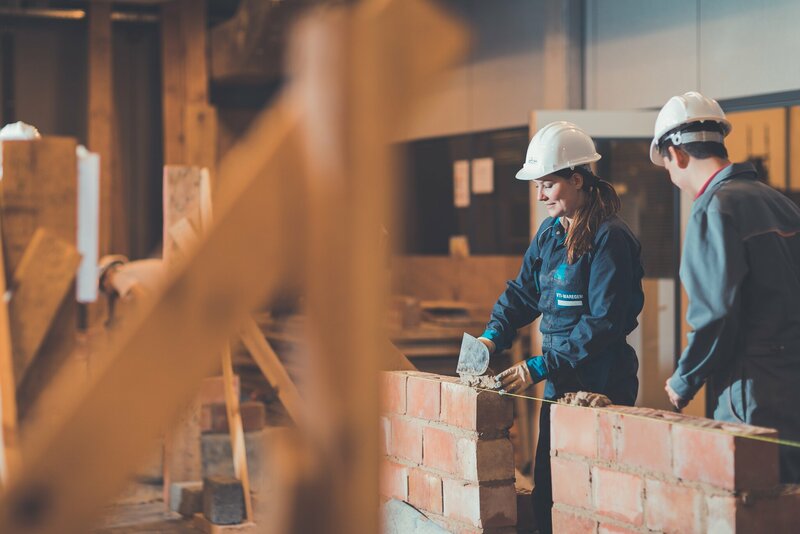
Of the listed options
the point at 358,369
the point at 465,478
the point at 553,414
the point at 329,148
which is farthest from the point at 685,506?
the point at 329,148

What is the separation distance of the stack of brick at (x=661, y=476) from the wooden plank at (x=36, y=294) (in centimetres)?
122

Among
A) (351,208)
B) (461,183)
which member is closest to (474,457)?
(351,208)

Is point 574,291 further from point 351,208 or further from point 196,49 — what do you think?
point 196,49

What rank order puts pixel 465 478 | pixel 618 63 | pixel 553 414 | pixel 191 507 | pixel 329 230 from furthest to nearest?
1. pixel 618 63
2. pixel 191 507
3. pixel 465 478
4. pixel 553 414
5. pixel 329 230

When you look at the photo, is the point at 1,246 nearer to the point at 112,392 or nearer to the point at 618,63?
the point at 112,392

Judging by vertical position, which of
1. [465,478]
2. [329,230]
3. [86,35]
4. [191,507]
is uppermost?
[86,35]

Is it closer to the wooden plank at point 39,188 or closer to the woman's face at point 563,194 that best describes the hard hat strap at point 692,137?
the woman's face at point 563,194

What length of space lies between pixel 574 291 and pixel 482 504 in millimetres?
663

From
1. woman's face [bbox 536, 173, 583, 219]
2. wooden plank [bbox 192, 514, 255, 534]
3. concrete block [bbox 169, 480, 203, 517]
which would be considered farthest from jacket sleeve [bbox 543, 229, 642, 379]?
concrete block [bbox 169, 480, 203, 517]

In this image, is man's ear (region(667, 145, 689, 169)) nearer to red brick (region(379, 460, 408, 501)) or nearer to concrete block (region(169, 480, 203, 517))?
red brick (region(379, 460, 408, 501))

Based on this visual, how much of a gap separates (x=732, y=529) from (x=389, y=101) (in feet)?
4.35

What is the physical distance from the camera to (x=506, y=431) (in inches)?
109

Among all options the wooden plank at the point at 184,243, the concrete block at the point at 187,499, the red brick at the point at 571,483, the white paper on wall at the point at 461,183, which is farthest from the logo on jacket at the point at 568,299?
the white paper on wall at the point at 461,183

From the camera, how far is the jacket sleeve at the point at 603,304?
2.87 metres
